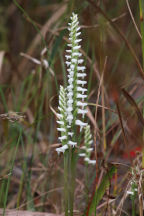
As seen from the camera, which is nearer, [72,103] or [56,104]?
[72,103]

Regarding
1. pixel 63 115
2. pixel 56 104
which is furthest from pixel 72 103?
pixel 56 104

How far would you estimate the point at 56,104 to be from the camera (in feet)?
4.58

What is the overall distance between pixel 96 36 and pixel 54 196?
1183 mm

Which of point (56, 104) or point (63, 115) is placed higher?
point (56, 104)

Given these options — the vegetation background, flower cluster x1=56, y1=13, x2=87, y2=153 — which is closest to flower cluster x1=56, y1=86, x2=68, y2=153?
flower cluster x1=56, y1=13, x2=87, y2=153

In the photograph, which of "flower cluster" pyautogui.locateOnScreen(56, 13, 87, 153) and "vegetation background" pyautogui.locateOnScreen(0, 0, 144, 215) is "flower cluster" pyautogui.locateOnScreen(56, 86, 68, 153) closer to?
"flower cluster" pyautogui.locateOnScreen(56, 13, 87, 153)

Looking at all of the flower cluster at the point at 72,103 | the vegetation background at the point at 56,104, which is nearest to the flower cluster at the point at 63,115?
the flower cluster at the point at 72,103

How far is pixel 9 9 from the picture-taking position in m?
4.68

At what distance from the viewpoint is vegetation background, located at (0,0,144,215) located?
1077mm

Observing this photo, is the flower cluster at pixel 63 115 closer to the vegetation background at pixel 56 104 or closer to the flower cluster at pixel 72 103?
the flower cluster at pixel 72 103

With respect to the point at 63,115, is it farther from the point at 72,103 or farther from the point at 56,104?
the point at 56,104

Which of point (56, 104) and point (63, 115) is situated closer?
point (63, 115)

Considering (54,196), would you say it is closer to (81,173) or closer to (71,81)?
(81,173)

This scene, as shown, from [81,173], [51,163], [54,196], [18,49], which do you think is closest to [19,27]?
[18,49]
